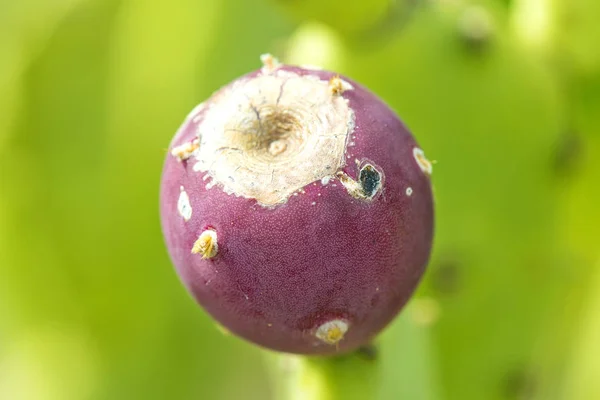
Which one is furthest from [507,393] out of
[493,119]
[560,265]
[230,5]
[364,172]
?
[230,5]

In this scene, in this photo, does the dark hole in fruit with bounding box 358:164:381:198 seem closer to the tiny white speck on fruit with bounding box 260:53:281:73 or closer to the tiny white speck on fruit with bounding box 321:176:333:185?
the tiny white speck on fruit with bounding box 321:176:333:185

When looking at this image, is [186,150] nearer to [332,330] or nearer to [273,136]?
[273,136]

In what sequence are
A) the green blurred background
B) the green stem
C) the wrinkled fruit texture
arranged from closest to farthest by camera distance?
the wrinkled fruit texture
the green stem
the green blurred background

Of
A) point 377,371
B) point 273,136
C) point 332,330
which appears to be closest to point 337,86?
point 273,136

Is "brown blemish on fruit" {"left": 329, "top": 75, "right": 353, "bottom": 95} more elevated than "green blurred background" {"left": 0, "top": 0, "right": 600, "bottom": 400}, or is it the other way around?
"green blurred background" {"left": 0, "top": 0, "right": 600, "bottom": 400}

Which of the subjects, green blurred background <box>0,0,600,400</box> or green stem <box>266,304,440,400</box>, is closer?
green stem <box>266,304,440,400</box>


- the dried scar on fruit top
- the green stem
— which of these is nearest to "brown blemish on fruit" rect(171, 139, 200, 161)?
the dried scar on fruit top

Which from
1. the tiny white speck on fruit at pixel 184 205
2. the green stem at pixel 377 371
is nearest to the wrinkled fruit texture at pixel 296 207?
the tiny white speck on fruit at pixel 184 205
